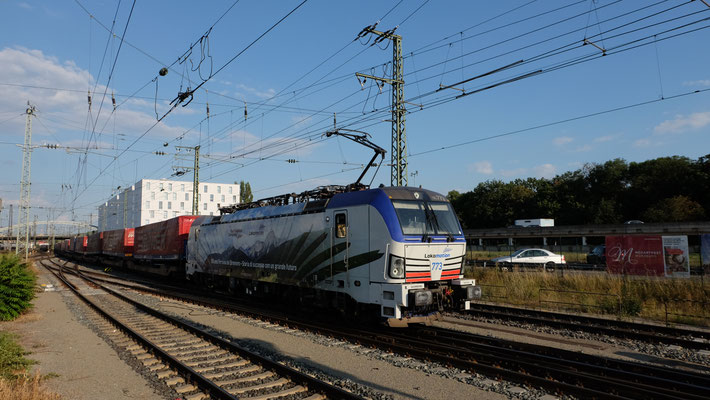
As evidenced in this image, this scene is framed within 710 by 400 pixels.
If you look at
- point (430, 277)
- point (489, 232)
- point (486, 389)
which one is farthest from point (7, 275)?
point (489, 232)

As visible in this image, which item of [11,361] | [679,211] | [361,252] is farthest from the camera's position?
[679,211]

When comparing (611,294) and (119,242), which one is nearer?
(611,294)

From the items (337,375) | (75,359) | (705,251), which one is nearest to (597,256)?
(705,251)

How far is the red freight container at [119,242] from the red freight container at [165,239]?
3.61 metres

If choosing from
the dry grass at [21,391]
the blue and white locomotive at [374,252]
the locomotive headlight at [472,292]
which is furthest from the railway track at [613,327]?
the dry grass at [21,391]

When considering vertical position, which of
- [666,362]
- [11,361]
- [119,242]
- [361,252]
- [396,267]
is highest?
[119,242]

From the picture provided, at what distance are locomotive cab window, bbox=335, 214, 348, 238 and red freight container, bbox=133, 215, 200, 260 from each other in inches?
602

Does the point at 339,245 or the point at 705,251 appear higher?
the point at 339,245

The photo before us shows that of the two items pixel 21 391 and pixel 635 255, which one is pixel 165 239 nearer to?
pixel 21 391

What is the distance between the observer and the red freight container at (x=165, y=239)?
2459 centimetres

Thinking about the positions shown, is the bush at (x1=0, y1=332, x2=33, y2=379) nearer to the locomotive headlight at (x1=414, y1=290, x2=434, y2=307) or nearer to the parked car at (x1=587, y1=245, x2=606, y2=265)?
the locomotive headlight at (x1=414, y1=290, x2=434, y2=307)

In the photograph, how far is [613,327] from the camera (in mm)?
11633

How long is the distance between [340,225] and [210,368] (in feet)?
15.5

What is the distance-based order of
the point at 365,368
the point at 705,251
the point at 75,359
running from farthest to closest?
1. the point at 705,251
2. the point at 75,359
3. the point at 365,368
